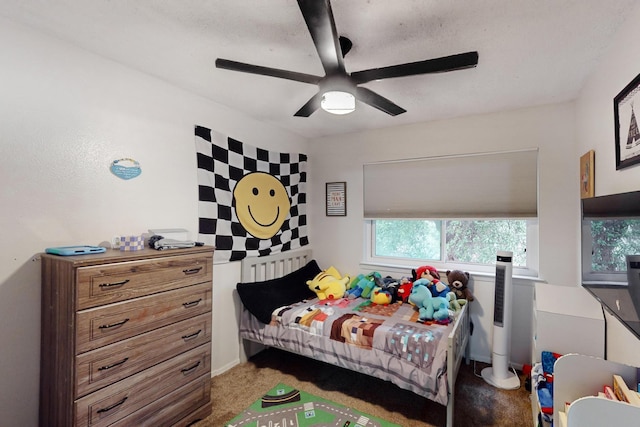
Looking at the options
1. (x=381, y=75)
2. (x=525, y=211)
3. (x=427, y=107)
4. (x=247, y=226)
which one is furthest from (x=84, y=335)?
(x=525, y=211)

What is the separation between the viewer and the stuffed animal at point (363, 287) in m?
2.95

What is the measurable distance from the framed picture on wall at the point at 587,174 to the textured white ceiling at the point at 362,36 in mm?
563

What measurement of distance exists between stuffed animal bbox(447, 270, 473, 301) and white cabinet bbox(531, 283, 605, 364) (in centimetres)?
73

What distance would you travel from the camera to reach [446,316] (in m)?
2.25

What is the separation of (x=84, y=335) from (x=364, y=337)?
1.68m

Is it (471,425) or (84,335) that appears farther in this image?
(471,425)

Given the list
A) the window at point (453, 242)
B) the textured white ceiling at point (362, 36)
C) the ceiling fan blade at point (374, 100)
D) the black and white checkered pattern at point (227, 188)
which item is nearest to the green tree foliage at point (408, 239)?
the window at point (453, 242)

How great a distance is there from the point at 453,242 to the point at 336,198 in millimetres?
1415

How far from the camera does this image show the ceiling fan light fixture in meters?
1.55

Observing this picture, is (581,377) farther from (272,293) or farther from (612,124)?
(272,293)

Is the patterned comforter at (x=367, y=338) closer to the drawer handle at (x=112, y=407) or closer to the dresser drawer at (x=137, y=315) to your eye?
the dresser drawer at (x=137, y=315)

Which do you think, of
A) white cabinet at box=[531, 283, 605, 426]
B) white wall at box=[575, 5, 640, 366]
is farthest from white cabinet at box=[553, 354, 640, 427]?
white cabinet at box=[531, 283, 605, 426]

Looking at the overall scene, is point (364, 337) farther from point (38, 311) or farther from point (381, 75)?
point (38, 311)

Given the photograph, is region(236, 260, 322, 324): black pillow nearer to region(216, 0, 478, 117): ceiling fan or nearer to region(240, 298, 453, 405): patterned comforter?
region(240, 298, 453, 405): patterned comforter
